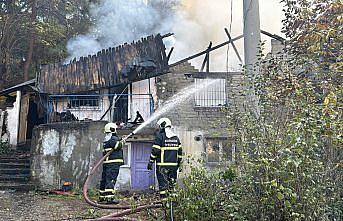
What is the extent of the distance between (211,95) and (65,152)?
645cm

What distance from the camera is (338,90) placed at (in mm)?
4926

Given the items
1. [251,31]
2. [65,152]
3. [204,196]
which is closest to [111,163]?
[65,152]

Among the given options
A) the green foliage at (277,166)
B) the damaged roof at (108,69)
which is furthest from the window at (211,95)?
the green foliage at (277,166)

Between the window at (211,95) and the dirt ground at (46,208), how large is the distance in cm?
691

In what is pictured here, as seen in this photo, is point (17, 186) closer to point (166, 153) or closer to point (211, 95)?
point (166, 153)

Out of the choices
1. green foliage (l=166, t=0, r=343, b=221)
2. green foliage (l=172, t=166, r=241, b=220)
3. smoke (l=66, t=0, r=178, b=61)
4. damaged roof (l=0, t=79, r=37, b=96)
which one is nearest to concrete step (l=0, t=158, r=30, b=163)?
damaged roof (l=0, t=79, r=37, b=96)

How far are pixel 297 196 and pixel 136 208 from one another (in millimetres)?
2946

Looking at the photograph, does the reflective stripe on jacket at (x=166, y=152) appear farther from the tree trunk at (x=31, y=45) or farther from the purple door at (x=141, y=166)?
the tree trunk at (x=31, y=45)

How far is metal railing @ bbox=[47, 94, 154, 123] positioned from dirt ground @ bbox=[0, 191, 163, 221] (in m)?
4.32

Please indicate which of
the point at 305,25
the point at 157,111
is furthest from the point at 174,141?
the point at 157,111

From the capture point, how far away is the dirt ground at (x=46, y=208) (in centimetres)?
714

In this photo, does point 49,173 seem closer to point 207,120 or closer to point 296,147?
point 207,120

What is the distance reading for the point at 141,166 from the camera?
49.3 feet

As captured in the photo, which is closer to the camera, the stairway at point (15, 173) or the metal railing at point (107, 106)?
the stairway at point (15, 173)
